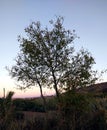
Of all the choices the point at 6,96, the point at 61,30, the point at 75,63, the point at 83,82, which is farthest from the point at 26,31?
the point at 6,96

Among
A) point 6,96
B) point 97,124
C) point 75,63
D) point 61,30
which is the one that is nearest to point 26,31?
point 61,30

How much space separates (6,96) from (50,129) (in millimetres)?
5607

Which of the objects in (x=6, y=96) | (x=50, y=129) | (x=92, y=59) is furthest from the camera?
(x=92, y=59)

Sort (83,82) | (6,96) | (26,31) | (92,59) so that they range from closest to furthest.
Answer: (6,96) < (83,82) < (92,59) < (26,31)

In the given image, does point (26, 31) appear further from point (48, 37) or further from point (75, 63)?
point (75, 63)

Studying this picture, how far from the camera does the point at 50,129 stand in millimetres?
11008

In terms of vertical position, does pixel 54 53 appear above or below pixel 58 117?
above

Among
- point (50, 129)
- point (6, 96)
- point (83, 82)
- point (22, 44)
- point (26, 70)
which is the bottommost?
point (50, 129)

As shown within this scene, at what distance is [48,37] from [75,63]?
401cm

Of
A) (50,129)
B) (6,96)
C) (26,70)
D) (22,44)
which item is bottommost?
(50,129)

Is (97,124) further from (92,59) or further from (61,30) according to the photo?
(61,30)

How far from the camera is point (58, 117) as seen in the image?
11.4 metres

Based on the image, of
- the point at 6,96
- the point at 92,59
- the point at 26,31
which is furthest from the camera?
the point at 26,31

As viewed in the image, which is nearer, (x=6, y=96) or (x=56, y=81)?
(x=6, y=96)
